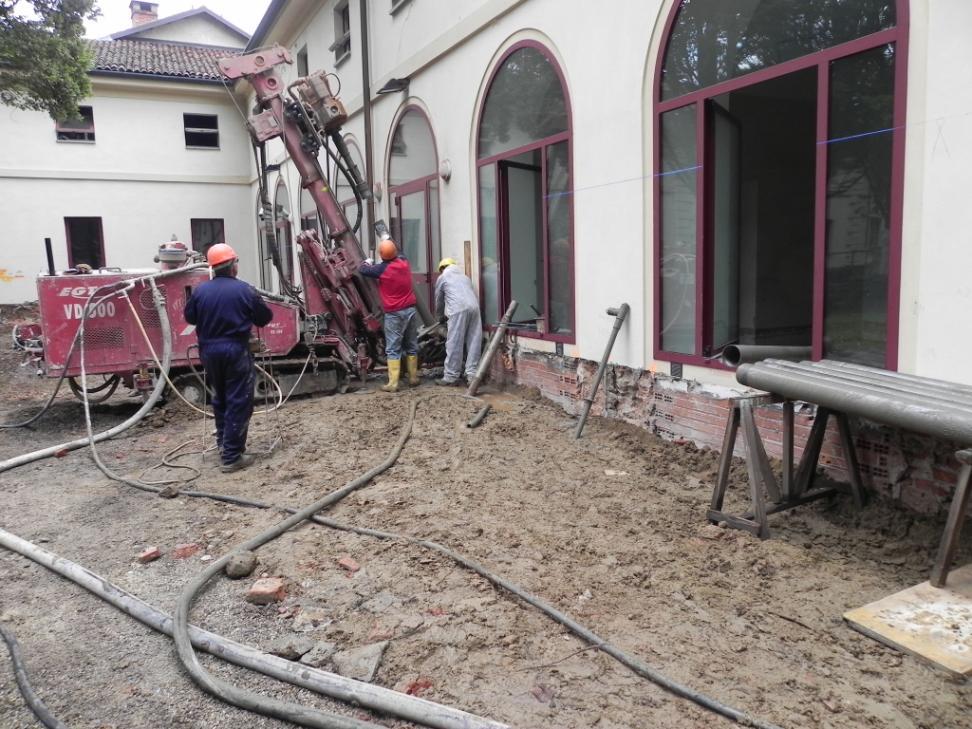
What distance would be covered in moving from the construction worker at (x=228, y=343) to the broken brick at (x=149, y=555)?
1747 mm

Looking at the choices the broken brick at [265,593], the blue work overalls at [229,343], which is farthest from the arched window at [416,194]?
the broken brick at [265,593]

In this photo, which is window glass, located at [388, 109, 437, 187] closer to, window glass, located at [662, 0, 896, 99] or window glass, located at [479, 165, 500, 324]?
window glass, located at [479, 165, 500, 324]

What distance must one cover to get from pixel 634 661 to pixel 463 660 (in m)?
0.71

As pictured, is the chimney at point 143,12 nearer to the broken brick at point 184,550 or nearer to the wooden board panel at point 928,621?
the broken brick at point 184,550

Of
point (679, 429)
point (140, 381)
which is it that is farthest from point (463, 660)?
point (140, 381)

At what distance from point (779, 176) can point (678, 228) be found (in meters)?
2.01

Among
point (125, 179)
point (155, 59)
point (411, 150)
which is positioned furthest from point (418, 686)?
point (155, 59)

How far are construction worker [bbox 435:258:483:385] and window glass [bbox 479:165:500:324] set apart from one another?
0.27 meters

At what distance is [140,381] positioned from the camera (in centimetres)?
830

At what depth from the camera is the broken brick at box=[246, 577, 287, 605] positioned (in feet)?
12.3

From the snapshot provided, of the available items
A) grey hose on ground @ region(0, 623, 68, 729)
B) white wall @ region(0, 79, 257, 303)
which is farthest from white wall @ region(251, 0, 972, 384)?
white wall @ region(0, 79, 257, 303)

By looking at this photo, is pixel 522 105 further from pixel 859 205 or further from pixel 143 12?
pixel 143 12

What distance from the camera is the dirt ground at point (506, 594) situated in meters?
2.84

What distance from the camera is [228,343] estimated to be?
6.11 meters
